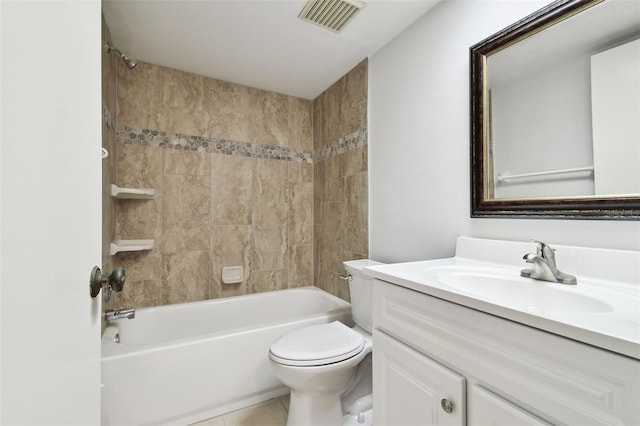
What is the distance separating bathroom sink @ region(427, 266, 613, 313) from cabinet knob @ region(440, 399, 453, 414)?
302mm

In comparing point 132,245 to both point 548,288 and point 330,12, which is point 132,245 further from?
point 548,288

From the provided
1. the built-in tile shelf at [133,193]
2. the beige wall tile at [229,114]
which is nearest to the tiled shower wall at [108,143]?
the built-in tile shelf at [133,193]

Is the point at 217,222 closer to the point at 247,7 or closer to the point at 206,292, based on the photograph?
the point at 206,292

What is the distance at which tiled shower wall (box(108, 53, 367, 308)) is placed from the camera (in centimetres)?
198

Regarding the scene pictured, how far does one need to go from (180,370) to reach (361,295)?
40.5 inches

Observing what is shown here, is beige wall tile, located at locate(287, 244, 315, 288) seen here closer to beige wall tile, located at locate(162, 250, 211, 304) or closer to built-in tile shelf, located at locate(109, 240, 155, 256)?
beige wall tile, located at locate(162, 250, 211, 304)

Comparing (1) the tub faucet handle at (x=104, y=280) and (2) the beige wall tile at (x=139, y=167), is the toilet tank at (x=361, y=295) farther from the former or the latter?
(2) the beige wall tile at (x=139, y=167)

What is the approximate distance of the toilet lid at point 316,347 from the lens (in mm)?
1241

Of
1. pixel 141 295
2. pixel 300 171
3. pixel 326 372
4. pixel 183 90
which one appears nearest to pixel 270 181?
pixel 300 171

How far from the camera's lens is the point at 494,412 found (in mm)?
664
